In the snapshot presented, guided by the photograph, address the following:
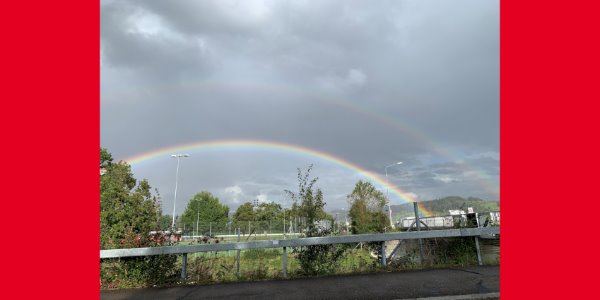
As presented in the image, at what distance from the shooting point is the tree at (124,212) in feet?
27.3

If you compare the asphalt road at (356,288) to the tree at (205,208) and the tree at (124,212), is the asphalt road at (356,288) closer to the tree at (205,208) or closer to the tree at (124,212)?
the tree at (124,212)

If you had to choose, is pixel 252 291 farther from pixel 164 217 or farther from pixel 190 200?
pixel 190 200

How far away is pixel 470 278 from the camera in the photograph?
6906 millimetres

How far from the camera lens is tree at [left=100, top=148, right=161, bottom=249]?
8.31 meters

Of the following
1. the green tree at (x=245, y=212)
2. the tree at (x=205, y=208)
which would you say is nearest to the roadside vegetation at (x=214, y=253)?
the tree at (x=205, y=208)

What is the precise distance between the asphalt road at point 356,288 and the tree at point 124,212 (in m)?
1.48

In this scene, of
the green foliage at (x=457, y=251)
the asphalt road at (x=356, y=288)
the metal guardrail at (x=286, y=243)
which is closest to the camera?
the asphalt road at (x=356, y=288)

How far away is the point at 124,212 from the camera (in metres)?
8.49

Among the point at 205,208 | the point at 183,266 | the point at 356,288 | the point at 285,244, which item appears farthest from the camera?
the point at 205,208

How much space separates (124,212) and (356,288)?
560cm

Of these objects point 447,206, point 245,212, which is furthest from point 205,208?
point 447,206

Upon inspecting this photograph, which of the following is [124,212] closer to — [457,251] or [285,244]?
[285,244]

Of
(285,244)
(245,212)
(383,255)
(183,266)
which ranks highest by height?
(285,244)
